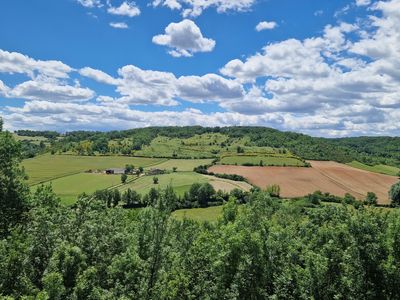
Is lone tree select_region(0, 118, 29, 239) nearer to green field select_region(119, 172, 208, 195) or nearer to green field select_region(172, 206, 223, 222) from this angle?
green field select_region(172, 206, 223, 222)

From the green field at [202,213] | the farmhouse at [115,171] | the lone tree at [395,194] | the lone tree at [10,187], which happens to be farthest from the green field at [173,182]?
the lone tree at [10,187]

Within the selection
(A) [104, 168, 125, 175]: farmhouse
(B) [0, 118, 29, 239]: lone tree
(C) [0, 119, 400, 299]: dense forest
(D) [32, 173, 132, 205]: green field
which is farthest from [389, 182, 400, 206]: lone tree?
(B) [0, 118, 29, 239]: lone tree

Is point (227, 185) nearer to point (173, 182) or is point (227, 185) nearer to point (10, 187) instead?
point (173, 182)

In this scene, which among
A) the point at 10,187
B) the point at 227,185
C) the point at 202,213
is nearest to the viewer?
the point at 10,187

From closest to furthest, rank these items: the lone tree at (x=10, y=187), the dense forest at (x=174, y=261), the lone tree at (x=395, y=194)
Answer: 1. the dense forest at (x=174, y=261)
2. the lone tree at (x=10, y=187)
3. the lone tree at (x=395, y=194)

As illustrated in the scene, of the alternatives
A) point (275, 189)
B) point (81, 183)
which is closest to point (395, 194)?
point (275, 189)

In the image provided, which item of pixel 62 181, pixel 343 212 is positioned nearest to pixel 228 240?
pixel 343 212

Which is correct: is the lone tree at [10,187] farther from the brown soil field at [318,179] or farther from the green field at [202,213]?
the brown soil field at [318,179]
